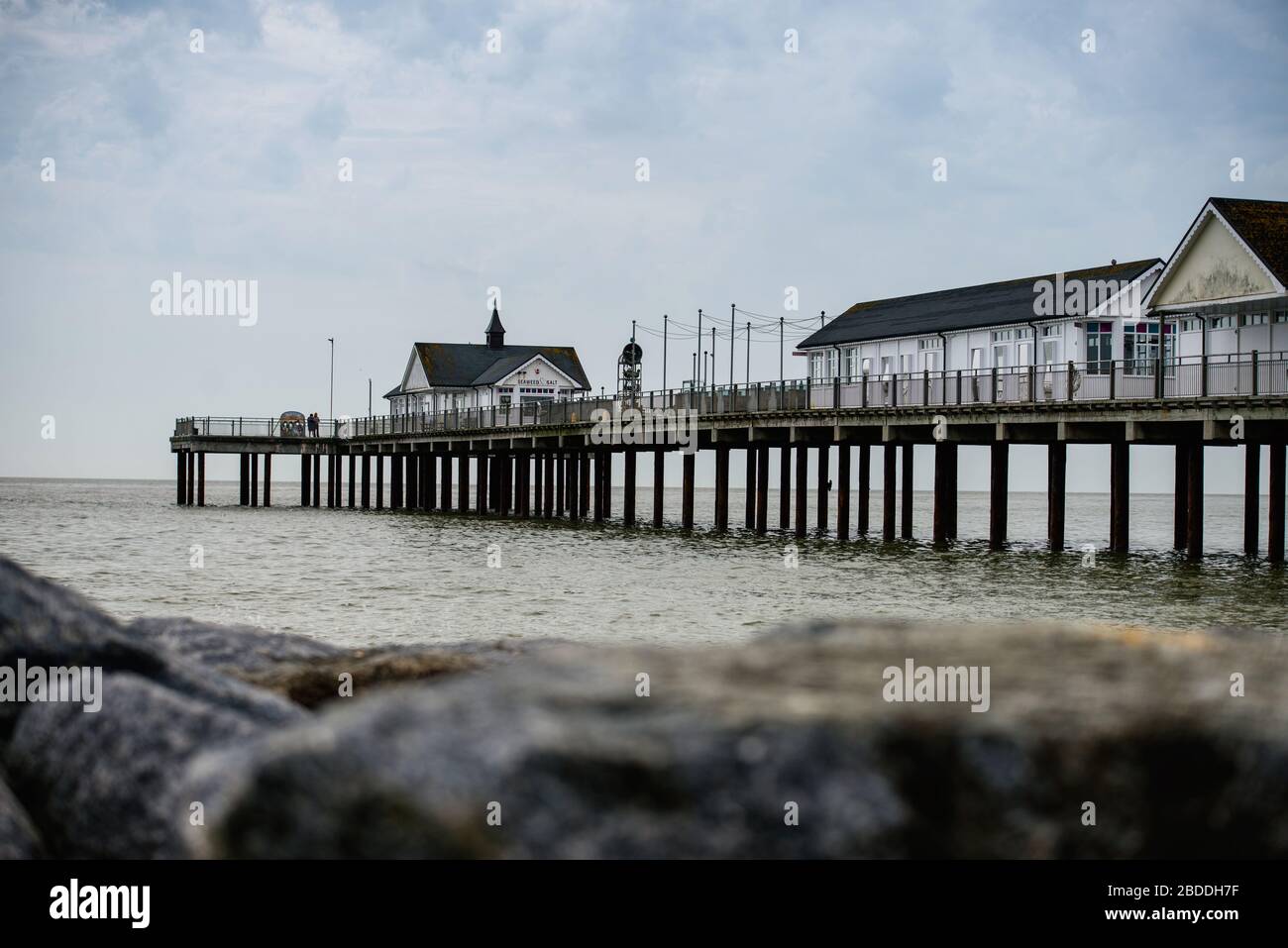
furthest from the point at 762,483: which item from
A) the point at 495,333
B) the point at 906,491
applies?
the point at 495,333

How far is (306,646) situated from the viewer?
26.1 feet

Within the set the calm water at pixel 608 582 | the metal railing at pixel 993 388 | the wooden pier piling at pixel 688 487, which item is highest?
the metal railing at pixel 993 388

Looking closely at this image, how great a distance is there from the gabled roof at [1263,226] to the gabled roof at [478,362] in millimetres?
53464

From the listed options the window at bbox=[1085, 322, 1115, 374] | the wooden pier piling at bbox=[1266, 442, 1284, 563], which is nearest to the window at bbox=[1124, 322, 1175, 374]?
the window at bbox=[1085, 322, 1115, 374]

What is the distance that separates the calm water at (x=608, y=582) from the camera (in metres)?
23.6

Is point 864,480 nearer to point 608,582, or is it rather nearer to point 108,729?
point 608,582

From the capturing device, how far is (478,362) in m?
91.1

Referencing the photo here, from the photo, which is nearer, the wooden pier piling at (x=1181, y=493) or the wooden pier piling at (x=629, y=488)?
the wooden pier piling at (x=1181, y=493)

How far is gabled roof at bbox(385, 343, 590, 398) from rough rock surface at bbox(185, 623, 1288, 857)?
8117 centimetres

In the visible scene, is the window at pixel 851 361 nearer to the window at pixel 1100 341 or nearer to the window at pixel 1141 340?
the window at pixel 1100 341

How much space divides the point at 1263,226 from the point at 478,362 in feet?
202

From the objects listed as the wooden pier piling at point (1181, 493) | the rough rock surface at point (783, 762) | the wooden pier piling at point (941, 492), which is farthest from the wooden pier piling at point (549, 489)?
the rough rock surface at point (783, 762)
